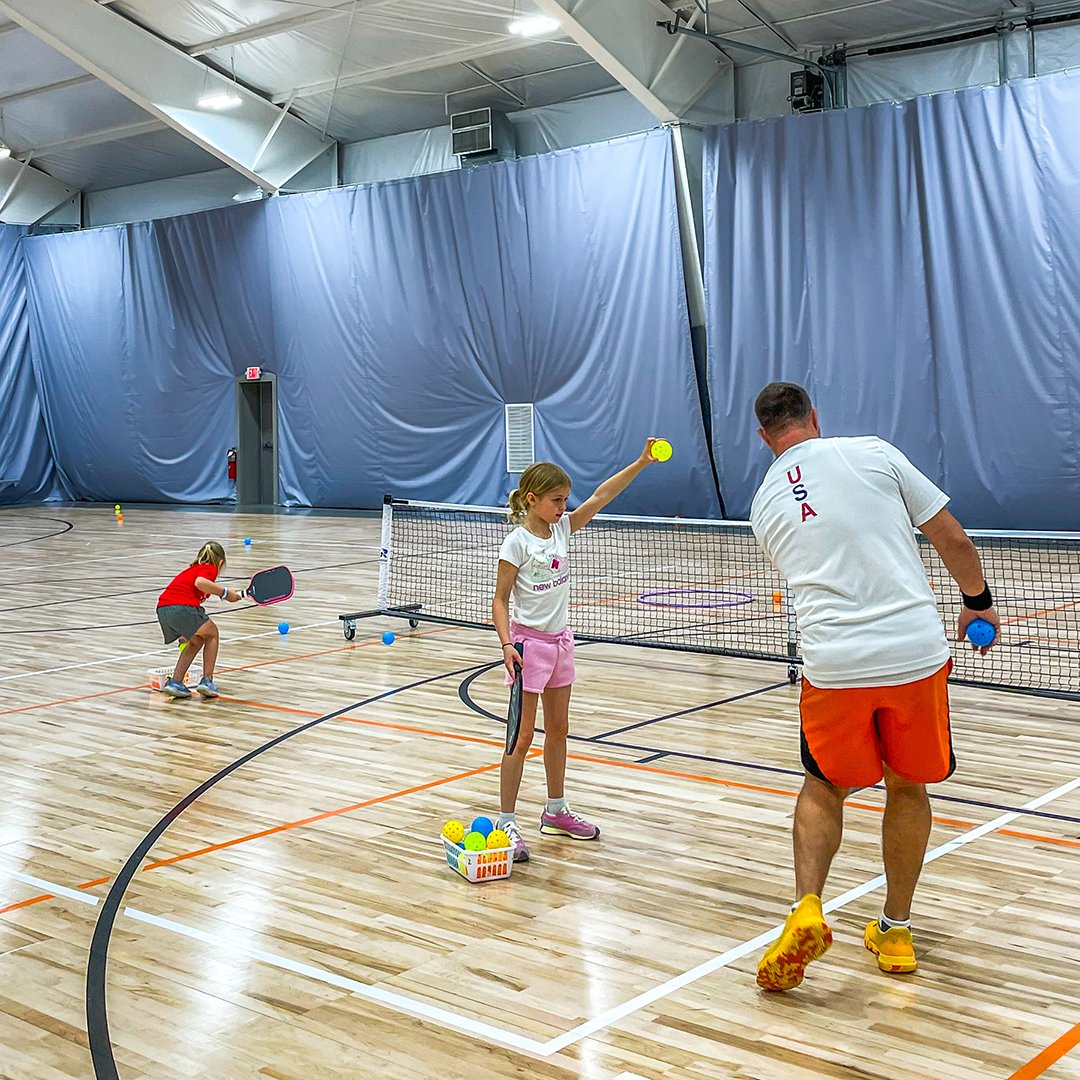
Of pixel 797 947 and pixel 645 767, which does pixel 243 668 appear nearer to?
pixel 645 767

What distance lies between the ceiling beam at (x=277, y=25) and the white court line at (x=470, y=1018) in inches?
647

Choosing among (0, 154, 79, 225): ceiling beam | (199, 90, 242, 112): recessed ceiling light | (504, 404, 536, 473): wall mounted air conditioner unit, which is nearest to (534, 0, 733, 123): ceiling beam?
(504, 404, 536, 473): wall mounted air conditioner unit

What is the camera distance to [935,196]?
54.4 feet

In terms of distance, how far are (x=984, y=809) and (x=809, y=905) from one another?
2157 mm

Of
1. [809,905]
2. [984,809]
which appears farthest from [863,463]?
[984,809]

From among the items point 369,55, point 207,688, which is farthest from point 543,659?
point 369,55

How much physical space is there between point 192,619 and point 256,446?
1836cm

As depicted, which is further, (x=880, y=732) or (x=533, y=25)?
(x=533, y=25)

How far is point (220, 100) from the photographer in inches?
853

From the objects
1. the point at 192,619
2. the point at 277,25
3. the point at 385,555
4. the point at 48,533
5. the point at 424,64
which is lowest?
the point at 192,619

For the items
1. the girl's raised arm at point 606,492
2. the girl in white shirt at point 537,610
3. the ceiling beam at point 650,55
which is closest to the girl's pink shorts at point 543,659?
the girl in white shirt at point 537,610

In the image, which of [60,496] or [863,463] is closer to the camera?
[863,463]

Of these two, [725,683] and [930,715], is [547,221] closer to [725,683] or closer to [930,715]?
[725,683]

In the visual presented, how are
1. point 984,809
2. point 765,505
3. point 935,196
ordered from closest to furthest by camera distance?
point 765,505, point 984,809, point 935,196
